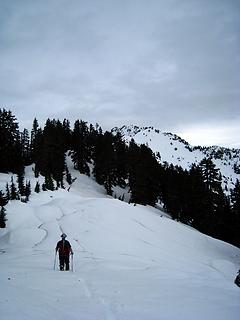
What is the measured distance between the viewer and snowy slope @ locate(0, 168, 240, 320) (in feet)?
29.3

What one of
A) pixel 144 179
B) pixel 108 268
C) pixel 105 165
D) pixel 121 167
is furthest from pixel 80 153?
pixel 108 268

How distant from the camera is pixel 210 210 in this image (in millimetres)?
52156

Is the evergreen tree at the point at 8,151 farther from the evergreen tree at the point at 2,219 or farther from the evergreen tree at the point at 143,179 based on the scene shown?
the evergreen tree at the point at 2,219

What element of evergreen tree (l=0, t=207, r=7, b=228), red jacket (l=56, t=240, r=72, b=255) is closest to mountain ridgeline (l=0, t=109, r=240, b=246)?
evergreen tree (l=0, t=207, r=7, b=228)

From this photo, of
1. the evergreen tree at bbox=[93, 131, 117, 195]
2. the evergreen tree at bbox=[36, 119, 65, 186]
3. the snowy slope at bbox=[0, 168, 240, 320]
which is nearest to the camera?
the snowy slope at bbox=[0, 168, 240, 320]

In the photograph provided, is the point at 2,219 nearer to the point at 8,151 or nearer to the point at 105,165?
the point at 8,151

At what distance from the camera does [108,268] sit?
17172mm

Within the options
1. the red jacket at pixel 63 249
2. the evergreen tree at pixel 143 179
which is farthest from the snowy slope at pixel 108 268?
the evergreen tree at pixel 143 179

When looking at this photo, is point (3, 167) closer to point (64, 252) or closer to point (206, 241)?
point (206, 241)

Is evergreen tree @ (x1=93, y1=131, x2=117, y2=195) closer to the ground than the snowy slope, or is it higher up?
higher up

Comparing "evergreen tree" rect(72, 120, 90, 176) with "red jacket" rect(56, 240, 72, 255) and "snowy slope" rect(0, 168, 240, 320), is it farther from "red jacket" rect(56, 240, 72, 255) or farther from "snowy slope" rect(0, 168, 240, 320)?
"red jacket" rect(56, 240, 72, 255)

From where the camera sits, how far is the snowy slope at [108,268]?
8.94 metres

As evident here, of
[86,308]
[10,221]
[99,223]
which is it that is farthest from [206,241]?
[86,308]

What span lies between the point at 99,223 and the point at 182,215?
30399 millimetres
